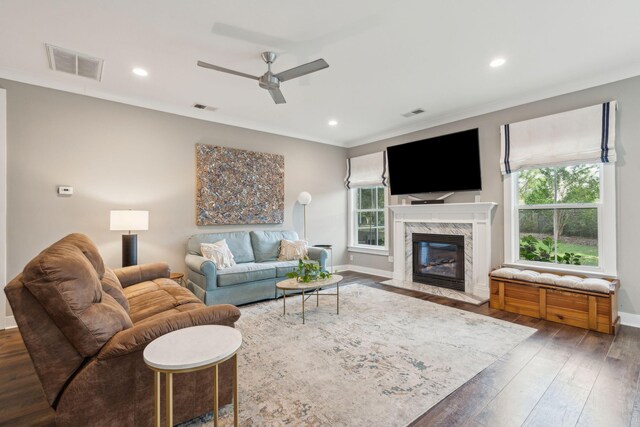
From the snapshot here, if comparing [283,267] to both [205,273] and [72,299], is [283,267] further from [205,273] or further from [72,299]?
[72,299]

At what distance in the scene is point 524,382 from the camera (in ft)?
6.94

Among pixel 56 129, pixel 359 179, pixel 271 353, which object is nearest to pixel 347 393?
pixel 271 353

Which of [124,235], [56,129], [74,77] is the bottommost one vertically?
[124,235]

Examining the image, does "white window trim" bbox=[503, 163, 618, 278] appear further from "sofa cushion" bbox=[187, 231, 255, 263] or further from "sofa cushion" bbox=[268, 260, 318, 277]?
"sofa cushion" bbox=[187, 231, 255, 263]

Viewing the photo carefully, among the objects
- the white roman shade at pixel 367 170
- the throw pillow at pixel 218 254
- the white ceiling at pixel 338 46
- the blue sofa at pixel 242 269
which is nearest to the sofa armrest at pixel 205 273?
the blue sofa at pixel 242 269


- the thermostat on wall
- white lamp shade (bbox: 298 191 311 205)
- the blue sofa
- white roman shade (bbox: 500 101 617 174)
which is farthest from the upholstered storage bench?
the thermostat on wall

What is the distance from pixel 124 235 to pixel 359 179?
13.8 ft

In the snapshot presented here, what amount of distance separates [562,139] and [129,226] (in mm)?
5247

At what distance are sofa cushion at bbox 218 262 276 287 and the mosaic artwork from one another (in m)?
1.03

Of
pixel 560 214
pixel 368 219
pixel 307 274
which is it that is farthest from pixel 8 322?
pixel 560 214

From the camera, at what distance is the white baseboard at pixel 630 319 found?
3.09 metres

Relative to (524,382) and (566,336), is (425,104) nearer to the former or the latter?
(566,336)

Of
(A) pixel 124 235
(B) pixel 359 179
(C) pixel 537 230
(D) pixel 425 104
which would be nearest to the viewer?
(A) pixel 124 235

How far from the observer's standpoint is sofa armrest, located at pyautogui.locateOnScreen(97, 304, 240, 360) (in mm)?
1446
